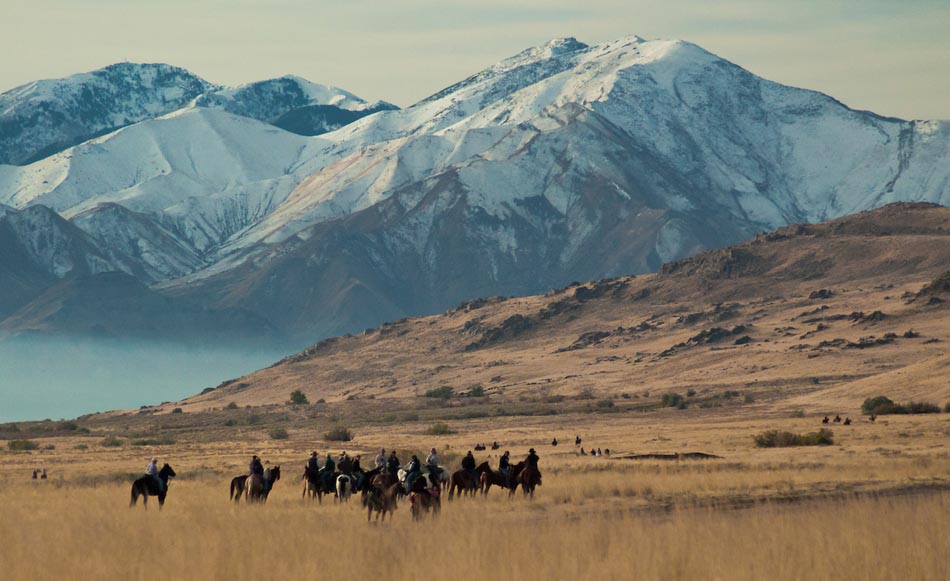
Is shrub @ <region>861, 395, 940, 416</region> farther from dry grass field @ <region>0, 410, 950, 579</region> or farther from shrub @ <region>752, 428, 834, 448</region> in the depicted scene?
dry grass field @ <region>0, 410, 950, 579</region>

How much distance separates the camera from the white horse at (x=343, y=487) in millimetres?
38812

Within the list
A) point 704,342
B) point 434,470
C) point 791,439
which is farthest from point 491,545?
point 704,342

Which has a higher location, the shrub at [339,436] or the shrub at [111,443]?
the shrub at [111,443]

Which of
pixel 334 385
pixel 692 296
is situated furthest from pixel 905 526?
pixel 692 296

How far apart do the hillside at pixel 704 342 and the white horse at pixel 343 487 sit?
67839mm

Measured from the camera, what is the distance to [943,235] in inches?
7559

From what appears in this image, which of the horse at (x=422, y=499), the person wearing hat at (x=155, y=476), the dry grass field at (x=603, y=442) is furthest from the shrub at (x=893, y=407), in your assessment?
the person wearing hat at (x=155, y=476)

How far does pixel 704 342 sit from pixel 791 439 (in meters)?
96.8

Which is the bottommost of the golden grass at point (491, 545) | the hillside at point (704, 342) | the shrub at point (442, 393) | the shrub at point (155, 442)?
the golden grass at point (491, 545)

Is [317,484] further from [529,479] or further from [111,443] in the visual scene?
[111,443]

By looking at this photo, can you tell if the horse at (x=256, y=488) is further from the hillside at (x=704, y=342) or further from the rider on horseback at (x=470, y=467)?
the hillside at (x=704, y=342)

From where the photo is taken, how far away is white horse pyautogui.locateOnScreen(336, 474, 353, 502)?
3881 centimetres

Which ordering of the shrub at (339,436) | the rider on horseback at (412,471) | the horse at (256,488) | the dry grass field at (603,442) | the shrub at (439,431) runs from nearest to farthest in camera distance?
the dry grass field at (603,442) < the rider on horseback at (412,471) < the horse at (256,488) < the shrub at (339,436) < the shrub at (439,431)

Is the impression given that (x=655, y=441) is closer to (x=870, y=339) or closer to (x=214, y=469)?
(x=214, y=469)
